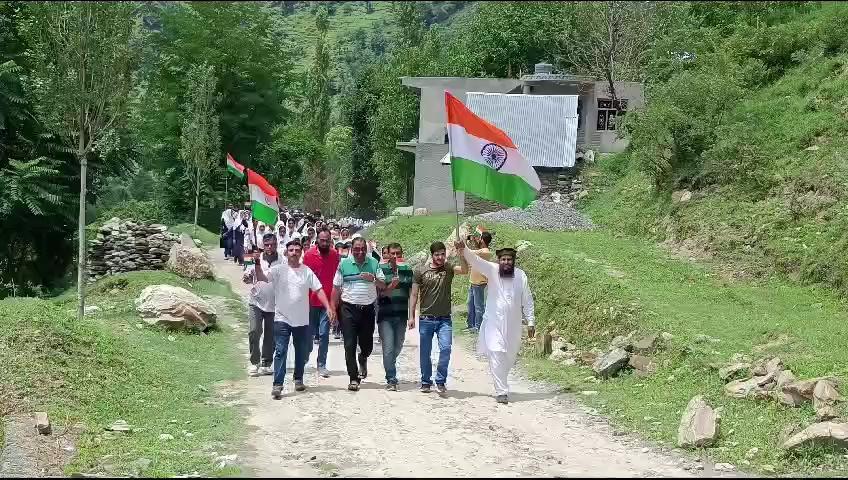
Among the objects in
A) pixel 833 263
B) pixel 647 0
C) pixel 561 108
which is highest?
pixel 647 0

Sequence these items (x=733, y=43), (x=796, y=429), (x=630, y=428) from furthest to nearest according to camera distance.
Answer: (x=733, y=43) → (x=630, y=428) → (x=796, y=429)

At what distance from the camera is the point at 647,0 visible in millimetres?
43219

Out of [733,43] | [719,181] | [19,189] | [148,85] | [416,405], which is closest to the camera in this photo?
[416,405]

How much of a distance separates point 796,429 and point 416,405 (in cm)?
405

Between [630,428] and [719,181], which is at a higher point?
[719,181]

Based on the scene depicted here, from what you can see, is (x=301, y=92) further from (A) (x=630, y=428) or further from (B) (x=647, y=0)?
(A) (x=630, y=428)

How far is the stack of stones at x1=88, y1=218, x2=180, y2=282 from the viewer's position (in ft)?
79.7

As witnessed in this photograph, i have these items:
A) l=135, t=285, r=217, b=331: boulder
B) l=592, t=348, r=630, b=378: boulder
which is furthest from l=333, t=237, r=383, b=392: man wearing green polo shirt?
l=135, t=285, r=217, b=331: boulder

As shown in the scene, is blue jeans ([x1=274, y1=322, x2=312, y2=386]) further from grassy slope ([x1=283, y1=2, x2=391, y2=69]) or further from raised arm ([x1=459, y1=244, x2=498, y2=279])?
grassy slope ([x1=283, y1=2, x2=391, y2=69])

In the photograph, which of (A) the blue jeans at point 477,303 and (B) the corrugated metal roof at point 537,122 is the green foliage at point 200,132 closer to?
(B) the corrugated metal roof at point 537,122

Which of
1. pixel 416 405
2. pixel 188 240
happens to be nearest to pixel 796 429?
pixel 416 405

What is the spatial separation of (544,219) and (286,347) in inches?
661

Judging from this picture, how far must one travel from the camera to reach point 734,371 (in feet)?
32.8

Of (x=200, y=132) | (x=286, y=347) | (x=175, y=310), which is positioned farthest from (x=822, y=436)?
(x=200, y=132)
